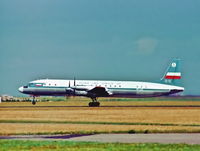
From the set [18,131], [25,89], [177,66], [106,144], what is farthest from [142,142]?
[177,66]

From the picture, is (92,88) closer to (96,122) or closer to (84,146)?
(96,122)

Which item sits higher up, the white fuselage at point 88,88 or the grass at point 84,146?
the white fuselage at point 88,88

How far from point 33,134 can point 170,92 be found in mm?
65584

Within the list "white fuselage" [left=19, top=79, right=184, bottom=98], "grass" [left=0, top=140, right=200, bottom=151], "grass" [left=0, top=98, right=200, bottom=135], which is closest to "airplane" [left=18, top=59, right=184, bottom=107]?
"white fuselage" [left=19, top=79, right=184, bottom=98]

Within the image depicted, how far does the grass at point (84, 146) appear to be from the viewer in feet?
75.5

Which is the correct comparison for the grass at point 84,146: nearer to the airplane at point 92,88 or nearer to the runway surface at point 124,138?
the runway surface at point 124,138

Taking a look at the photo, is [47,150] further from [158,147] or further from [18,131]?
[18,131]

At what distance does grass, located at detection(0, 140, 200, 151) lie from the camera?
23000 mm

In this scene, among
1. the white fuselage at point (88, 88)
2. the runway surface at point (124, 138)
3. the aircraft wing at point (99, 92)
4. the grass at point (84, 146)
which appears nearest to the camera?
the grass at point (84, 146)

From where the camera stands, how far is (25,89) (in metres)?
91.4

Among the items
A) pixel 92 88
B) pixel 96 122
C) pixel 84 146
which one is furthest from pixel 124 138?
pixel 92 88

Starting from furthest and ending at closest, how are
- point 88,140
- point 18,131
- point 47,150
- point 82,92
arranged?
point 82,92 < point 18,131 < point 88,140 < point 47,150

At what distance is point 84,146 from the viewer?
24.1 meters

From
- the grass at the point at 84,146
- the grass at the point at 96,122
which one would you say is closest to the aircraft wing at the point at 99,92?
the grass at the point at 96,122
